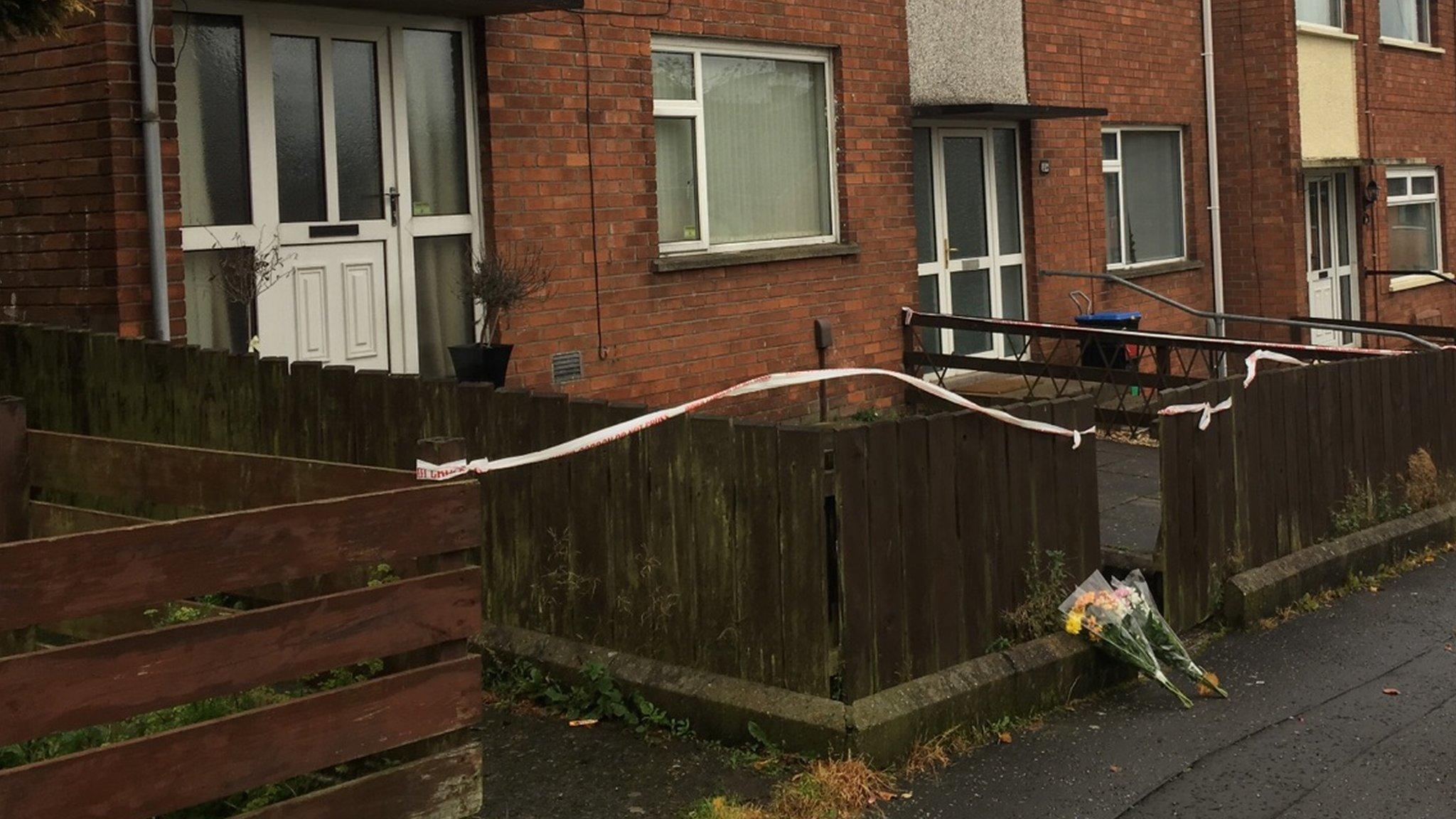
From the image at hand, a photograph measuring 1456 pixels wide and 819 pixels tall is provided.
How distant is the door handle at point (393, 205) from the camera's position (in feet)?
32.3

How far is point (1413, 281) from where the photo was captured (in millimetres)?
22094

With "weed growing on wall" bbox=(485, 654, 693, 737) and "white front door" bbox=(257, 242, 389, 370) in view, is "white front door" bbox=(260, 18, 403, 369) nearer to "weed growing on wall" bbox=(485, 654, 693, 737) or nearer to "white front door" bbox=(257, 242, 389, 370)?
"white front door" bbox=(257, 242, 389, 370)

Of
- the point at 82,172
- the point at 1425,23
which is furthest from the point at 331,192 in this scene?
the point at 1425,23

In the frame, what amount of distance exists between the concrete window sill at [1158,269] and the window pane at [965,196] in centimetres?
216

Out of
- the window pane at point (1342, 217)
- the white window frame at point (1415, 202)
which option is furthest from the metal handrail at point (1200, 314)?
the white window frame at point (1415, 202)

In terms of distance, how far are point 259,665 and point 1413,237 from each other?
2114 cm

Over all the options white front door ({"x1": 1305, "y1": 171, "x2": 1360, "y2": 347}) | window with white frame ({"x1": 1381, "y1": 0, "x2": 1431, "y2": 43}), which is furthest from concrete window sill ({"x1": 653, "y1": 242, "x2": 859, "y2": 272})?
Result: window with white frame ({"x1": 1381, "y1": 0, "x2": 1431, "y2": 43})

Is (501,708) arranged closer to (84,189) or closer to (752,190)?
(84,189)

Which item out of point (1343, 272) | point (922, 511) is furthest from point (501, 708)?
point (1343, 272)

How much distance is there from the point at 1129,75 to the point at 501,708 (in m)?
12.2

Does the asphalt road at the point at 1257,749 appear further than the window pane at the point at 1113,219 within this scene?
No

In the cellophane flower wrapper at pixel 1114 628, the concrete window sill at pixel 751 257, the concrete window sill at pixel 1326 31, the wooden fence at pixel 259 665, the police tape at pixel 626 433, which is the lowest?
the cellophane flower wrapper at pixel 1114 628

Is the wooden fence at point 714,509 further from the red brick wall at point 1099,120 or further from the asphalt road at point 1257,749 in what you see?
the red brick wall at point 1099,120

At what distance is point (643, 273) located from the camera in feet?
37.0
